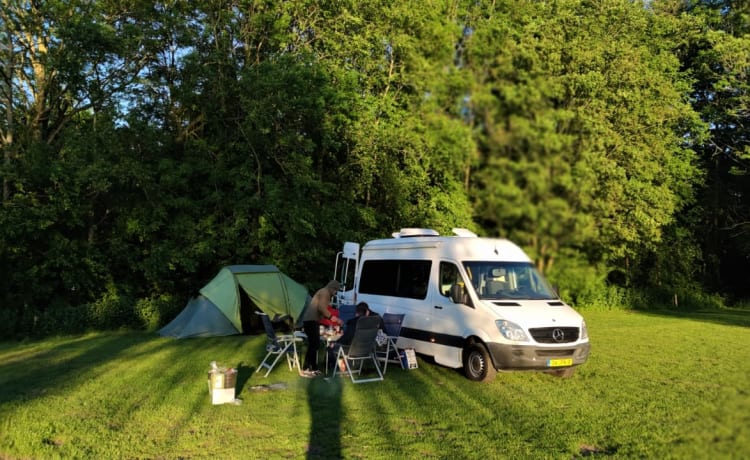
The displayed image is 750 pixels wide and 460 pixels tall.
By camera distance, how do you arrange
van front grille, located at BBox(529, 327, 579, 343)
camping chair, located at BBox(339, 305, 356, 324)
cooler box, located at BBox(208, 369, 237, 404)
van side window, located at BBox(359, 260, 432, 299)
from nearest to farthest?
1. van front grille, located at BBox(529, 327, 579, 343)
2. cooler box, located at BBox(208, 369, 237, 404)
3. van side window, located at BBox(359, 260, 432, 299)
4. camping chair, located at BBox(339, 305, 356, 324)

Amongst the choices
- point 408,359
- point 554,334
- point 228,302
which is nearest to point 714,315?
point 408,359

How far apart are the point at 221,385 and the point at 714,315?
23.5m

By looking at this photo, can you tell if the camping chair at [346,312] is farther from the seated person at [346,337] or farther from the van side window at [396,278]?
the seated person at [346,337]

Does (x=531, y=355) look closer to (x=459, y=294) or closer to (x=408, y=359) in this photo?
(x=408, y=359)

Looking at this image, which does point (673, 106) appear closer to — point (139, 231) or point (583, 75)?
point (583, 75)

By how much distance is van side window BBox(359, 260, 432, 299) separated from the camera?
10.9 metres

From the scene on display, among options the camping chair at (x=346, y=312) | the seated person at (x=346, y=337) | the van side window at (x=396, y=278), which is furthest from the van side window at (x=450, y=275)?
the camping chair at (x=346, y=312)

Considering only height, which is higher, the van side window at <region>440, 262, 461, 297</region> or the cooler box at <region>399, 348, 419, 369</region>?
the van side window at <region>440, 262, 461, 297</region>

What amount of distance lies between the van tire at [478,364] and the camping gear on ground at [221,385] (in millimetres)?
4097

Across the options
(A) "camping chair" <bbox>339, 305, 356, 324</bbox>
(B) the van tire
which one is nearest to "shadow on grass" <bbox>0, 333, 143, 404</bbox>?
(A) "camping chair" <bbox>339, 305, 356, 324</bbox>

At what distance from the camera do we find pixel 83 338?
54.6ft

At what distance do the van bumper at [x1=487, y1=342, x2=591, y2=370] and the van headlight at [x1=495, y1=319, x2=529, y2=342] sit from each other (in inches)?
4.9

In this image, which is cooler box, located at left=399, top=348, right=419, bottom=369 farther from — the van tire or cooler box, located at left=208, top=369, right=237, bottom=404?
cooler box, located at left=208, top=369, right=237, bottom=404

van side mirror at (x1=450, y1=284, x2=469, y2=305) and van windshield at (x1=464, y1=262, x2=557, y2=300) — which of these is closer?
van windshield at (x1=464, y1=262, x2=557, y2=300)
